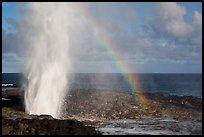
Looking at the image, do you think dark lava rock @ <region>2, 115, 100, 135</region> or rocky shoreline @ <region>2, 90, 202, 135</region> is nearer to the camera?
dark lava rock @ <region>2, 115, 100, 135</region>

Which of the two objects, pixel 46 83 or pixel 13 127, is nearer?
pixel 13 127

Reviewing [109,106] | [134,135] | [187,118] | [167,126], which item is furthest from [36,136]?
[109,106]

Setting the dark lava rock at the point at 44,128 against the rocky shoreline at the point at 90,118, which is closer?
the dark lava rock at the point at 44,128

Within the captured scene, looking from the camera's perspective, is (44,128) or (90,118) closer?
(44,128)

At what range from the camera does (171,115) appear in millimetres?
36500

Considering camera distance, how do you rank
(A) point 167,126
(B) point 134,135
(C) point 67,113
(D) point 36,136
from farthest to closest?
(C) point 67,113 < (A) point 167,126 < (B) point 134,135 < (D) point 36,136

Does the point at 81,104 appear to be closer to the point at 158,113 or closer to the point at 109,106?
the point at 109,106

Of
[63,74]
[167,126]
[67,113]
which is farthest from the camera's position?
[63,74]

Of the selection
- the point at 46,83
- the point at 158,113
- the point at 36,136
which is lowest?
the point at 36,136

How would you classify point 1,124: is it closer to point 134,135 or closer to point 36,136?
point 36,136

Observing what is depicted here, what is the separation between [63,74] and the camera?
40031 mm

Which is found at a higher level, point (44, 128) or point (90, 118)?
point (90, 118)

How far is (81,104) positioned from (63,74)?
5.31m

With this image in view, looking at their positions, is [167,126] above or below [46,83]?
below
